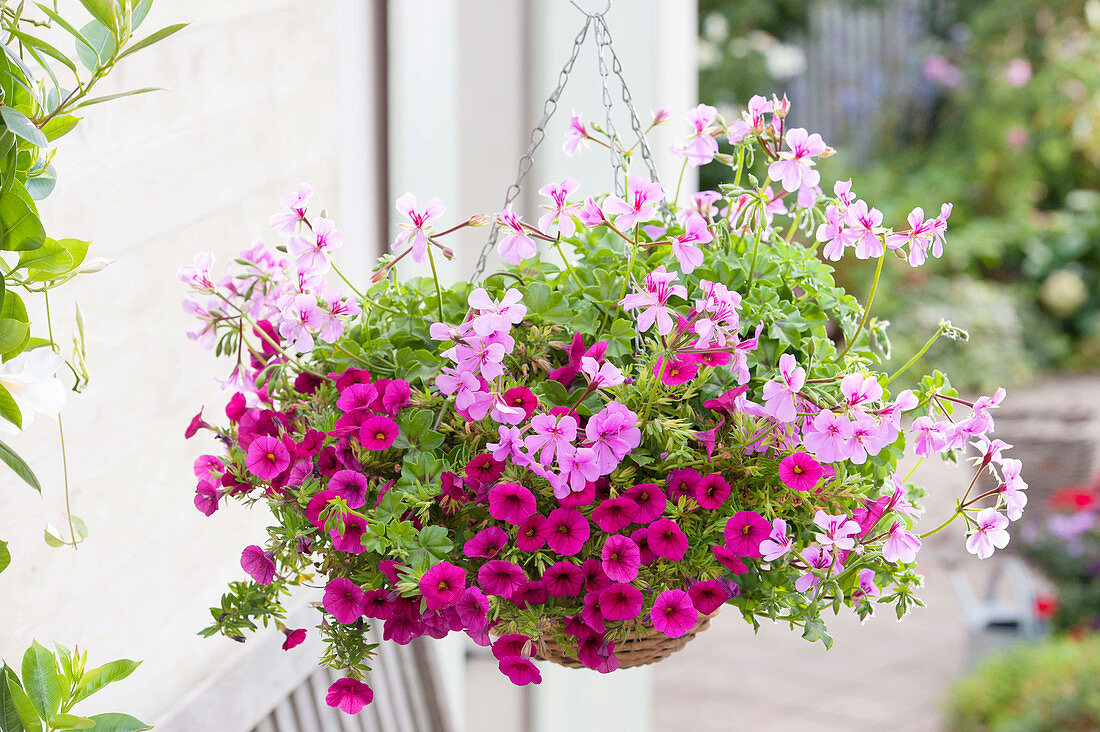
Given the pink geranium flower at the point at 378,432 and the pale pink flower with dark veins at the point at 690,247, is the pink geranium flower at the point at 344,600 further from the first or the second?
the pale pink flower with dark veins at the point at 690,247

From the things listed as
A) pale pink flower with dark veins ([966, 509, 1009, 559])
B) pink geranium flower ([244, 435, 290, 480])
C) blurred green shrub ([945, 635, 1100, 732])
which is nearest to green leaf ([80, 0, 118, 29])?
pink geranium flower ([244, 435, 290, 480])

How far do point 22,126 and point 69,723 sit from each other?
0.36m

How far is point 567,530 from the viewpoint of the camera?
68cm

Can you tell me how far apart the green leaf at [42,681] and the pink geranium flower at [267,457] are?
0.17 m

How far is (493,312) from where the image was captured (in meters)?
0.68

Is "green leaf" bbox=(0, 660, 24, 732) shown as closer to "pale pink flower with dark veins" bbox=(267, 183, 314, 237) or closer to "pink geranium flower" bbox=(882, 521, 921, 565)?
"pale pink flower with dark veins" bbox=(267, 183, 314, 237)

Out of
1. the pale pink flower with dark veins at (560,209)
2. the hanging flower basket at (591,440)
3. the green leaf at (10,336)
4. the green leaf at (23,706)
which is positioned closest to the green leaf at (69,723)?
the green leaf at (23,706)

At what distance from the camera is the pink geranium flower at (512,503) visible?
667 millimetres

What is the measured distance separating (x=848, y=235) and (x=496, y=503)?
0.31 m

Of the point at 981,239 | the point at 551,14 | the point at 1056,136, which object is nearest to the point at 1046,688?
the point at 551,14

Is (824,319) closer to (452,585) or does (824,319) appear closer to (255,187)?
(452,585)

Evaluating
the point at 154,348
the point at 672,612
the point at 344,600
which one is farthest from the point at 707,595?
the point at 154,348

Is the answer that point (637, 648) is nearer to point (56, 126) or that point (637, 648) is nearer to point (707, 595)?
point (707, 595)

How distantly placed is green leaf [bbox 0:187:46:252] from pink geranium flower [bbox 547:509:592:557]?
13.7 inches
